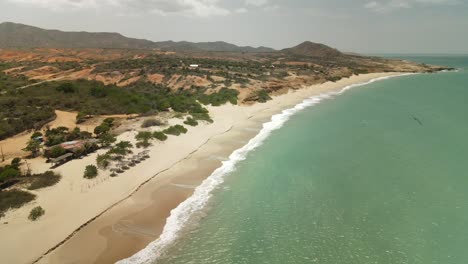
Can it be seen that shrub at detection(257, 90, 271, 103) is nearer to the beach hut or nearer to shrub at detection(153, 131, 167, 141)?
shrub at detection(153, 131, 167, 141)

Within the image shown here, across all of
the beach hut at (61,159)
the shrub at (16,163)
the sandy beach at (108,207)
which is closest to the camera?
the sandy beach at (108,207)

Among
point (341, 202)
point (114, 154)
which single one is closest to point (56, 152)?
point (114, 154)

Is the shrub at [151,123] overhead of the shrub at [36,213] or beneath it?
overhead

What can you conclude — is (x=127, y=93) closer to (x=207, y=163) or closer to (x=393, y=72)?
(x=207, y=163)

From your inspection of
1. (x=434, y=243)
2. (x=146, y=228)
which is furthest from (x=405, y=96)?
(x=146, y=228)

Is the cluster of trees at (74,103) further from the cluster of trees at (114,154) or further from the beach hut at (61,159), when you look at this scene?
the cluster of trees at (114,154)

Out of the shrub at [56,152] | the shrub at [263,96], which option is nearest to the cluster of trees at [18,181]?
the shrub at [56,152]
